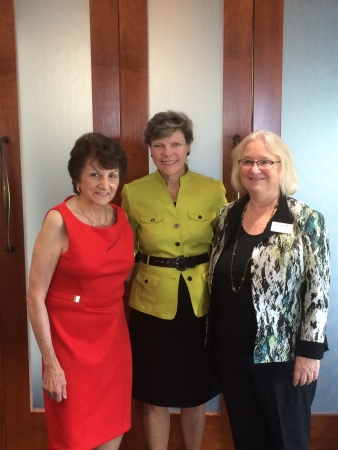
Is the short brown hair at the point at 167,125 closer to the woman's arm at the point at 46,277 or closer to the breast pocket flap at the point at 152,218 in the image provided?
the breast pocket flap at the point at 152,218

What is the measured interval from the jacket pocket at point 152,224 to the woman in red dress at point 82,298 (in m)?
0.15

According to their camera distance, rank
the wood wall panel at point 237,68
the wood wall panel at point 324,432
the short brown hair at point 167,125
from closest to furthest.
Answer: the short brown hair at point 167,125
the wood wall panel at point 237,68
the wood wall panel at point 324,432

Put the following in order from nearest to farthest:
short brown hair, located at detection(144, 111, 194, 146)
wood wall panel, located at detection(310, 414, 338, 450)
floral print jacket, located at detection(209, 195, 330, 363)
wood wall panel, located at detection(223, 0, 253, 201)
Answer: floral print jacket, located at detection(209, 195, 330, 363) → short brown hair, located at detection(144, 111, 194, 146) → wood wall panel, located at detection(223, 0, 253, 201) → wood wall panel, located at detection(310, 414, 338, 450)

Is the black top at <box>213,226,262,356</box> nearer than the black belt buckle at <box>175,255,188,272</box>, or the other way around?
the black top at <box>213,226,262,356</box>

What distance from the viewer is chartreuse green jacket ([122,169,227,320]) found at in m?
1.74

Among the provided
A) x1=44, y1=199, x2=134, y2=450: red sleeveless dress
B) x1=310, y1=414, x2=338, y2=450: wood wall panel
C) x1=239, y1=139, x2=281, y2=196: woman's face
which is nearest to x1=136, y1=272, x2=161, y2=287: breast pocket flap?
x1=44, y1=199, x2=134, y2=450: red sleeveless dress

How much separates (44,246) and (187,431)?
3.55 feet

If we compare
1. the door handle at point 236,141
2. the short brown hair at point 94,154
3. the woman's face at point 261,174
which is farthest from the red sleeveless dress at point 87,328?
the door handle at point 236,141

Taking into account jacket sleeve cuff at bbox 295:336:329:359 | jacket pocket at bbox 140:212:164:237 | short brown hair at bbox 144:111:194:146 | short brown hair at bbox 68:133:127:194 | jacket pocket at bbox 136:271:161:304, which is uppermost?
short brown hair at bbox 144:111:194:146

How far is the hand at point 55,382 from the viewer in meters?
1.50

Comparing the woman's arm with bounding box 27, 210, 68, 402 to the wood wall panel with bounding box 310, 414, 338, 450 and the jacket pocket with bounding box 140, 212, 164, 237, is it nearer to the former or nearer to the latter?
the jacket pocket with bounding box 140, 212, 164, 237

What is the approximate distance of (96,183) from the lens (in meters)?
1.52

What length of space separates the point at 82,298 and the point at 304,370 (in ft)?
2.57

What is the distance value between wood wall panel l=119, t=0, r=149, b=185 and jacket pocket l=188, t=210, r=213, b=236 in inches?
15.5
